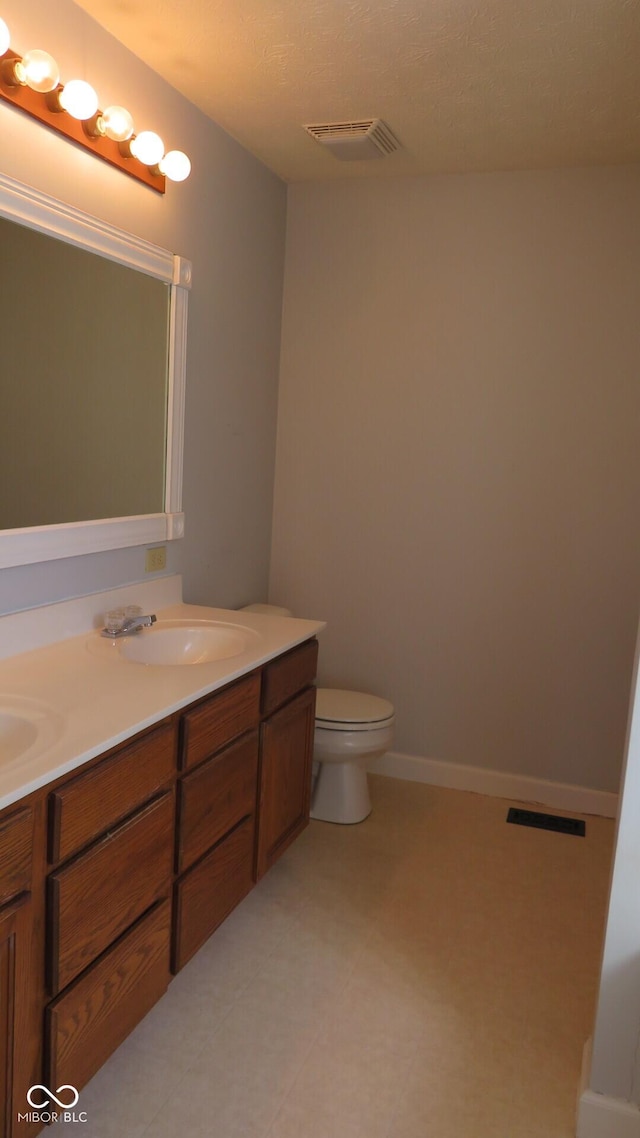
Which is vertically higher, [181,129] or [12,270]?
[181,129]

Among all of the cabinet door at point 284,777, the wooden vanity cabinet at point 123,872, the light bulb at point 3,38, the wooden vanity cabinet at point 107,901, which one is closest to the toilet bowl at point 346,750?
the cabinet door at point 284,777

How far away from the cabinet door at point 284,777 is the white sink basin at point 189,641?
0.76 feet


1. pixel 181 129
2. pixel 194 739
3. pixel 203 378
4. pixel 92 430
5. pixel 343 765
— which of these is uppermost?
pixel 181 129

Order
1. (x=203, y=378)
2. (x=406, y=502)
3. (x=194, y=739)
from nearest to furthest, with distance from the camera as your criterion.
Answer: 1. (x=194, y=739)
2. (x=203, y=378)
3. (x=406, y=502)

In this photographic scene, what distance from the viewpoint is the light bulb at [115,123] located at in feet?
6.86

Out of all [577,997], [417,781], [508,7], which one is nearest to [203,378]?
[508,7]

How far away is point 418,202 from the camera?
126 inches

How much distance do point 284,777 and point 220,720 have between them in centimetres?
54

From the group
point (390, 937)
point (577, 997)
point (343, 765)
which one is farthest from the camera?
point (343, 765)

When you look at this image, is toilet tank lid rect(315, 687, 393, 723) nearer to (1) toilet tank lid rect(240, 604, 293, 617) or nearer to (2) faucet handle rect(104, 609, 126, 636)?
(1) toilet tank lid rect(240, 604, 293, 617)

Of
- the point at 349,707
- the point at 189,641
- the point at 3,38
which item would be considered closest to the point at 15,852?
the point at 189,641

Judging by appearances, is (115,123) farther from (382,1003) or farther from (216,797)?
(382,1003)

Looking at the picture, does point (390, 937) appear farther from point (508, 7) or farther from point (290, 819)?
point (508, 7)

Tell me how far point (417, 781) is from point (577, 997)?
1.35m
